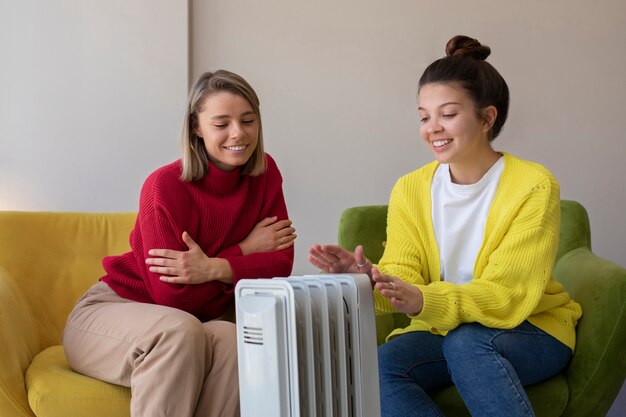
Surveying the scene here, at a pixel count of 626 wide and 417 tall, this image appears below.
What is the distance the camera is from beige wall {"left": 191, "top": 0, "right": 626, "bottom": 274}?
2.84 m

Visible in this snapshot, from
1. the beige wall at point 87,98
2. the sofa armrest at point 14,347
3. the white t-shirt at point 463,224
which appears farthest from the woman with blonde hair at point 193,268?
the beige wall at point 87,98

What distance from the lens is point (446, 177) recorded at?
199 centimetres

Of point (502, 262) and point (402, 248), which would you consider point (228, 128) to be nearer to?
point (402, 248)

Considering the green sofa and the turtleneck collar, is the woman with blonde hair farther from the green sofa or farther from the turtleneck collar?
the green sofa

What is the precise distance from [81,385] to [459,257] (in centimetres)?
93

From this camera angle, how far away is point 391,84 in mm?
2887

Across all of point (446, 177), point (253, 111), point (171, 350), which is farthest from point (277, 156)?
point (171, 350)

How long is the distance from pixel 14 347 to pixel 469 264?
1100 millimetres

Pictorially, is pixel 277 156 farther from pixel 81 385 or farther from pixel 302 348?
pixel 302 348

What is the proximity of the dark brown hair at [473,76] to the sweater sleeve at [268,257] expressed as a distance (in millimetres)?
485

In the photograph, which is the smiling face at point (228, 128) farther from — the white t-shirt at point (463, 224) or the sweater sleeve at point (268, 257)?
the white t-shirt at point (463, 224)

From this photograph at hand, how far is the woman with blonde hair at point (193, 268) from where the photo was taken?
174 cm

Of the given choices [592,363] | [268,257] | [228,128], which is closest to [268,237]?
[268,257]

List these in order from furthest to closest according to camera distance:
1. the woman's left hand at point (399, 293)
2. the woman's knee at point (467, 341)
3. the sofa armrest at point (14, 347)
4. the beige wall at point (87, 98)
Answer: the beige wall at point (87, 98) → the sofa armrest at point (14, 347) → the woman's knee at point (467, 341) → the woman's left hand at point (399, 293)
